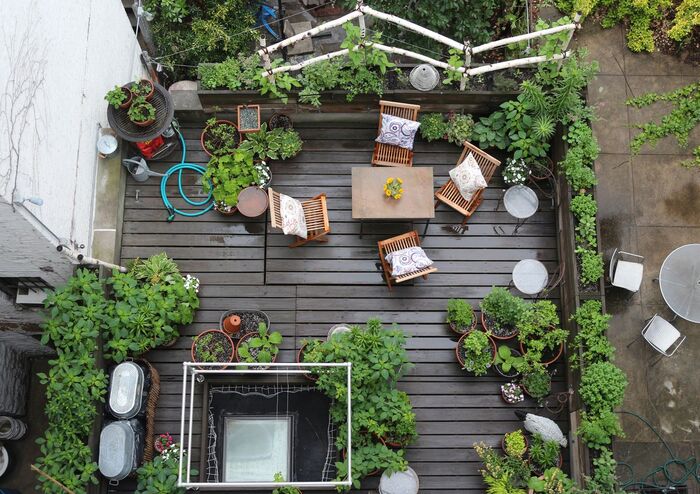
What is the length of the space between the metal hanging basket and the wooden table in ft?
3.77

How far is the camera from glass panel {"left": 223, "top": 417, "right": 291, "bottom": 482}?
739 centimetres

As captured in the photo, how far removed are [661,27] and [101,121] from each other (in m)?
8.23

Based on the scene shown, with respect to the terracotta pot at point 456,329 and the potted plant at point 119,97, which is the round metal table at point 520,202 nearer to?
the terracotta pot at point 456,329

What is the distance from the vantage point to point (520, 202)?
8.23 m

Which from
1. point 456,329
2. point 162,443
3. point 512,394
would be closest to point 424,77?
point 456,329

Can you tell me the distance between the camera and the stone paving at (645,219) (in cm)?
793

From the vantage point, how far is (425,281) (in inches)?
318

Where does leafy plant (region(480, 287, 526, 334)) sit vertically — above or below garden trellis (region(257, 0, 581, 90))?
below

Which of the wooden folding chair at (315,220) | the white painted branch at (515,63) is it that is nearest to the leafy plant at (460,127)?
the white painted branch at (515,63)

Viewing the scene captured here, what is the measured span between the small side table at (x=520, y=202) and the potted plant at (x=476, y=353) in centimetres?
153

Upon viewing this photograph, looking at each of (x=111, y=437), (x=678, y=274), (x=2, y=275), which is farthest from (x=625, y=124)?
(x=2, y=275)

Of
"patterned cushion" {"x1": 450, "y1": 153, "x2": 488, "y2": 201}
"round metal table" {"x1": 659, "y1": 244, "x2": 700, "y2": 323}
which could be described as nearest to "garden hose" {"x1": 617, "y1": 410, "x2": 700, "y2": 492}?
"round metal table" {"x1": 659, "y1": 244, "x2": 700, "y2": 323}

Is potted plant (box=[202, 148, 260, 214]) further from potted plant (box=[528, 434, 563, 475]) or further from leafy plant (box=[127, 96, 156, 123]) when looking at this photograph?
potted plant (box=[528, 434, 563, 475])

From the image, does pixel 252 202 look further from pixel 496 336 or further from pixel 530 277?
pixel 530 277
